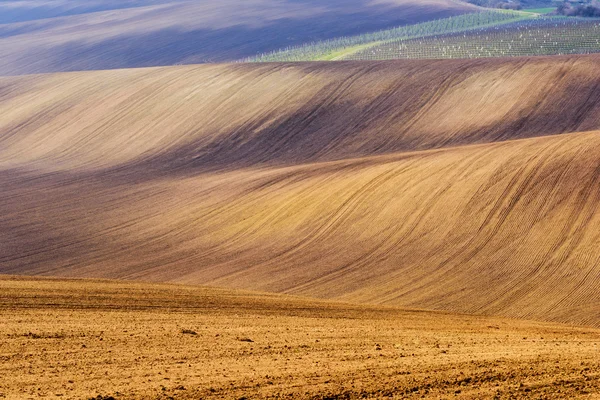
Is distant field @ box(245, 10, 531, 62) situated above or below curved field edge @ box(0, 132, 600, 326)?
above

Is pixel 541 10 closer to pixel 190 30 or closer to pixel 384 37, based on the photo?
pixel 384 37

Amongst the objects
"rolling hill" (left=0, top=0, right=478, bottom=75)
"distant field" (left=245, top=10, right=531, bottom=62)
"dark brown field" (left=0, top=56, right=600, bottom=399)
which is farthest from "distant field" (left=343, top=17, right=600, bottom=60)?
"rolling hill" (left=0, top=0, right=478, bottom=75)

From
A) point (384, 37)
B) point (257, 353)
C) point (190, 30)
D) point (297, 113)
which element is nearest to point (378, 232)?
point (257, 353)

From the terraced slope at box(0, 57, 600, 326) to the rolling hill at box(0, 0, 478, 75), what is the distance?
38046 millimetres

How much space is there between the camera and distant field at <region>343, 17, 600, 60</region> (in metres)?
63.0

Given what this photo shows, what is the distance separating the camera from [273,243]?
1209 inches

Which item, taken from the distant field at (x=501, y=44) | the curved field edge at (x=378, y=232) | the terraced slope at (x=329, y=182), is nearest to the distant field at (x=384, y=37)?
the distant field at (x=501, y=44)

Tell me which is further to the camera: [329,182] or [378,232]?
[329,182]

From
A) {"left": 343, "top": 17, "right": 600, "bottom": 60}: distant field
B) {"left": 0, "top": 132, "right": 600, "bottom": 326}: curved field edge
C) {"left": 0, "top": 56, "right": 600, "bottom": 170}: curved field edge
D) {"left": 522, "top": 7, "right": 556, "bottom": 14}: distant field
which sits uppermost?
{"left": 522, "top": 7, "right": 556, "bottom": 14}: distant field

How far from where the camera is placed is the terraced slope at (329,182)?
26812mm

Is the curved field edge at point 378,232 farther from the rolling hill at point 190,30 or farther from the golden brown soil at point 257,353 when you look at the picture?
the rolling hill at point 190,30

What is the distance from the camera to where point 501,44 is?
6700 cm

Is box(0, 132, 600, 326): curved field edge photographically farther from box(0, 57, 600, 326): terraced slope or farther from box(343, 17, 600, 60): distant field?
box(343, 17, 600, 60): distant field

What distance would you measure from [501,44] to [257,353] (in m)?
58.3
